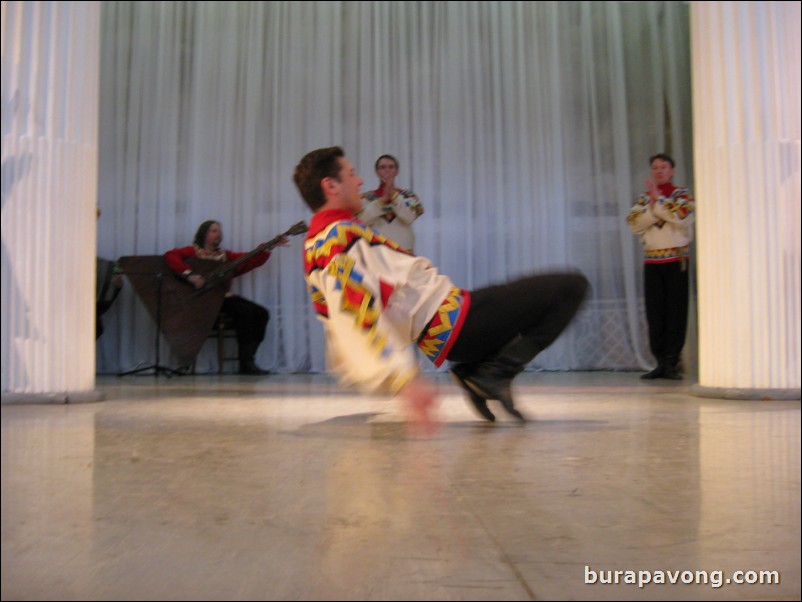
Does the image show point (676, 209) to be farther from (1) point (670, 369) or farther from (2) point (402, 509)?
(2) point (402, 509)

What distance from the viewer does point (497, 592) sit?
41.3 inches

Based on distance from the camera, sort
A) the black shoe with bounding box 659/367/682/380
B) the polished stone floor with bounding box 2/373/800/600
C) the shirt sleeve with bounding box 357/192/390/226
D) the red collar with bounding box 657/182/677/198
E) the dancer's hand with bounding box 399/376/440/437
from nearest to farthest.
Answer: the polished stone floor with bounding box 2/373/800/600
the dancer's hand with bounding box 399/376/440/437
the black shoe with bounding box 659/367/682/380
the red collar with bounding box 657/182/677/198
the shirt sleeve with bounding box 357/192/390/226

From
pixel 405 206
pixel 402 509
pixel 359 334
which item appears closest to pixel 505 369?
pixel 359 334

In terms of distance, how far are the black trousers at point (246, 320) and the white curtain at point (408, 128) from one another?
0.26m

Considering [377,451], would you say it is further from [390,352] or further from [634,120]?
[634,120]

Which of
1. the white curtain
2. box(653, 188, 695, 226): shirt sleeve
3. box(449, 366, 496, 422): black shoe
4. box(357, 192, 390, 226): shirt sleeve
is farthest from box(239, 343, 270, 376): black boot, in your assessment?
box(449, 366, 496, 422): black shoe

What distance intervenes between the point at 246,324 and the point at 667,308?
272 centimetres

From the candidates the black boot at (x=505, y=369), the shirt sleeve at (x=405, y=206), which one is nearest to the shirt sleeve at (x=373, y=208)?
the shirt sleeve at (x=405, y=206)

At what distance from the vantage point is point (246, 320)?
19.5ft

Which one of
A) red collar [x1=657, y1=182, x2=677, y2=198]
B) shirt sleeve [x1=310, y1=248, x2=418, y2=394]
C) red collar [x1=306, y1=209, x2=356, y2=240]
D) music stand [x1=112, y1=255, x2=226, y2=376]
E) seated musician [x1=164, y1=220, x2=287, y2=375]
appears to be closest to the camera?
shirt sleeve [x1=310, y1=248, x2=418, y2=394]

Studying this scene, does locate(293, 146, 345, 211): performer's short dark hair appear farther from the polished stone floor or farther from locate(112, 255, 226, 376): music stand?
locate(112, 255, 226, 376): music stand

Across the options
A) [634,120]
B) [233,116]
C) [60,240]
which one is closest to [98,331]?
[233,116]

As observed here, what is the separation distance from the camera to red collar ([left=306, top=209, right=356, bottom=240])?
2.47 metres

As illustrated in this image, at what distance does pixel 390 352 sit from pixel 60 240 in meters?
1.92
